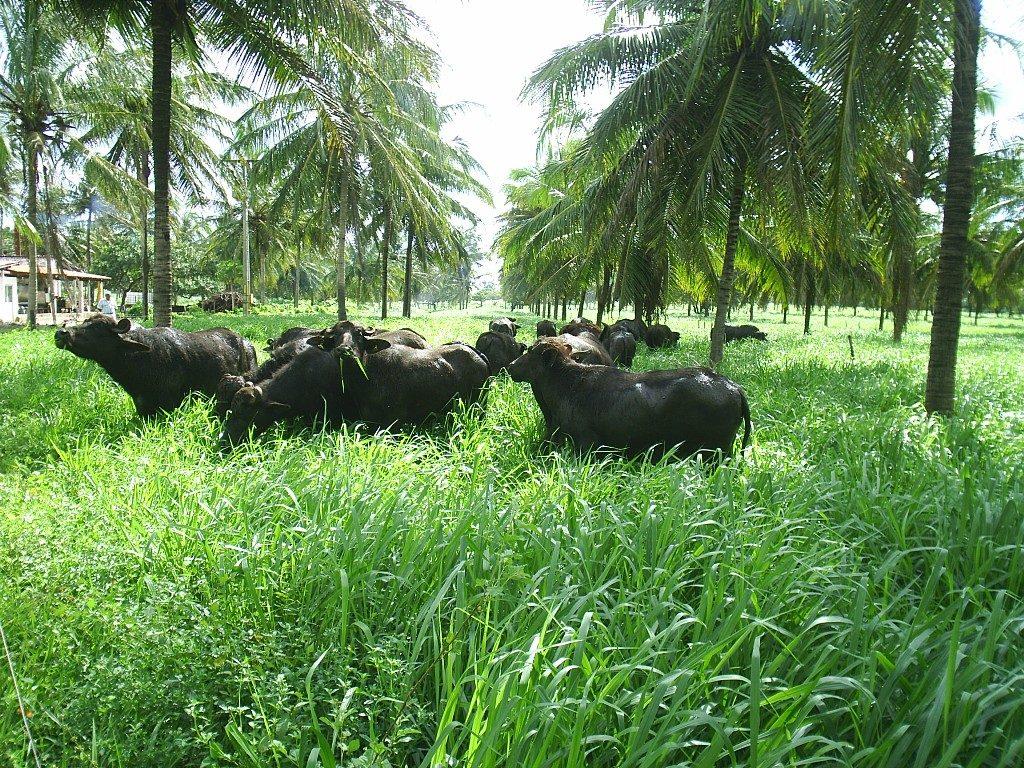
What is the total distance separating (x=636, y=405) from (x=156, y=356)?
4.97 metres

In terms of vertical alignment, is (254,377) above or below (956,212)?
below

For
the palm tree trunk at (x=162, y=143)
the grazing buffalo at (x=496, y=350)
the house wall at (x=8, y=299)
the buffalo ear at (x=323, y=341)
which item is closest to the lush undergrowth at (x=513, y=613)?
the buffalo ear at (x=323, y=341)

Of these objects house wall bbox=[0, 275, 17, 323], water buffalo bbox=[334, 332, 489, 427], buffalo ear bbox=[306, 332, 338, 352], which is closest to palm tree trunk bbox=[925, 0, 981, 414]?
water buffalo bbox=[334, 332, 489, 427]

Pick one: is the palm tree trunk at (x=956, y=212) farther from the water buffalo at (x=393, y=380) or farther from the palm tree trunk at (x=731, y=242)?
the water buffalo at (x=393, y=380)

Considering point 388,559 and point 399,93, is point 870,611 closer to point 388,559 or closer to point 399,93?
point 388,559

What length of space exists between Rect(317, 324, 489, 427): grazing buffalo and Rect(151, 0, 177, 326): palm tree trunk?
4.43m

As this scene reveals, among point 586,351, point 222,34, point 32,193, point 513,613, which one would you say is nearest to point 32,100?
point 32,193

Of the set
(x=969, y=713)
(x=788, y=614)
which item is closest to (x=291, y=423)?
(x=788, y=614)

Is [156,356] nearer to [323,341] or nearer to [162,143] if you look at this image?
[323,341]

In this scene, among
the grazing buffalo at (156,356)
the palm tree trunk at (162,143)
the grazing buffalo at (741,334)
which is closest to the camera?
the grazing buffalo at (156,356)

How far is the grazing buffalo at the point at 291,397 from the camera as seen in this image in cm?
541

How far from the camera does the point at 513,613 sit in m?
2.34

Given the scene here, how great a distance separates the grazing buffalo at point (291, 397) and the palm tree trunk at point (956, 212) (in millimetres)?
6155

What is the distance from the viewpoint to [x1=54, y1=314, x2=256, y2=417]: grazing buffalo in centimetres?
596
